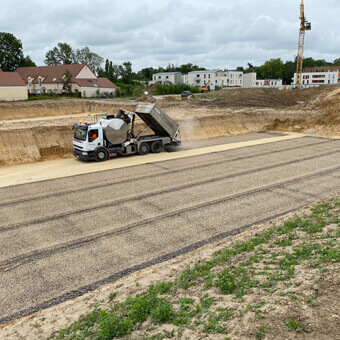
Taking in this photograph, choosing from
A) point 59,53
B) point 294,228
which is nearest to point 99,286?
point 294,228

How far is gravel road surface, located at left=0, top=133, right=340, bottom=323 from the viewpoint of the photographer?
363 inches

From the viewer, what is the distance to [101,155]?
2086cm

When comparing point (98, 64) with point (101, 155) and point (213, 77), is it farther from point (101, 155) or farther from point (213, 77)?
point (101, 155)

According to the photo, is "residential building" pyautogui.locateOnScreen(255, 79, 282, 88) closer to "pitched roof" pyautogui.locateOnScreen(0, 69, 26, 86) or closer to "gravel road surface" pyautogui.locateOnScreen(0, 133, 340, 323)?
"pitched roof" pyautogui.locateOnScreen(0, 69, 26, 86)

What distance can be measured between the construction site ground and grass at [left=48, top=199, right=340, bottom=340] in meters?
0.06

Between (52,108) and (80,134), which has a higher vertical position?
(80,134)

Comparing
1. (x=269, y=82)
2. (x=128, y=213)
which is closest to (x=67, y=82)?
(x=128, y=213)

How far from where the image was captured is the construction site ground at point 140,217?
22.5ft

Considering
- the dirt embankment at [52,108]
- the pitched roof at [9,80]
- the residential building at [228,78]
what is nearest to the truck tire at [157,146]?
the dirt embankment at [52,108]

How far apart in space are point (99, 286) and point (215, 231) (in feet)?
14.1

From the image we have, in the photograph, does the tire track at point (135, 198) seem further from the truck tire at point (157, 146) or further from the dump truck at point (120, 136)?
the truck tire at point (157, 146)

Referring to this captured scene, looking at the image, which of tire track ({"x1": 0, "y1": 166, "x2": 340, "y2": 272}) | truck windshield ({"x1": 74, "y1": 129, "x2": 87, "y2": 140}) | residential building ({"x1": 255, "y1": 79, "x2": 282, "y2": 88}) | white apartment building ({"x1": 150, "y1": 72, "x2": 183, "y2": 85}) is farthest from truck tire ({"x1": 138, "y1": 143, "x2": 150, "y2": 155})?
residential building ({"x1": 255, "y1": 79, "x2": 282, "y2": 88})

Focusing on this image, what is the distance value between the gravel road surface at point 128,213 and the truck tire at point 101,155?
241cm

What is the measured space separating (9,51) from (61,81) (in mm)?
27381
